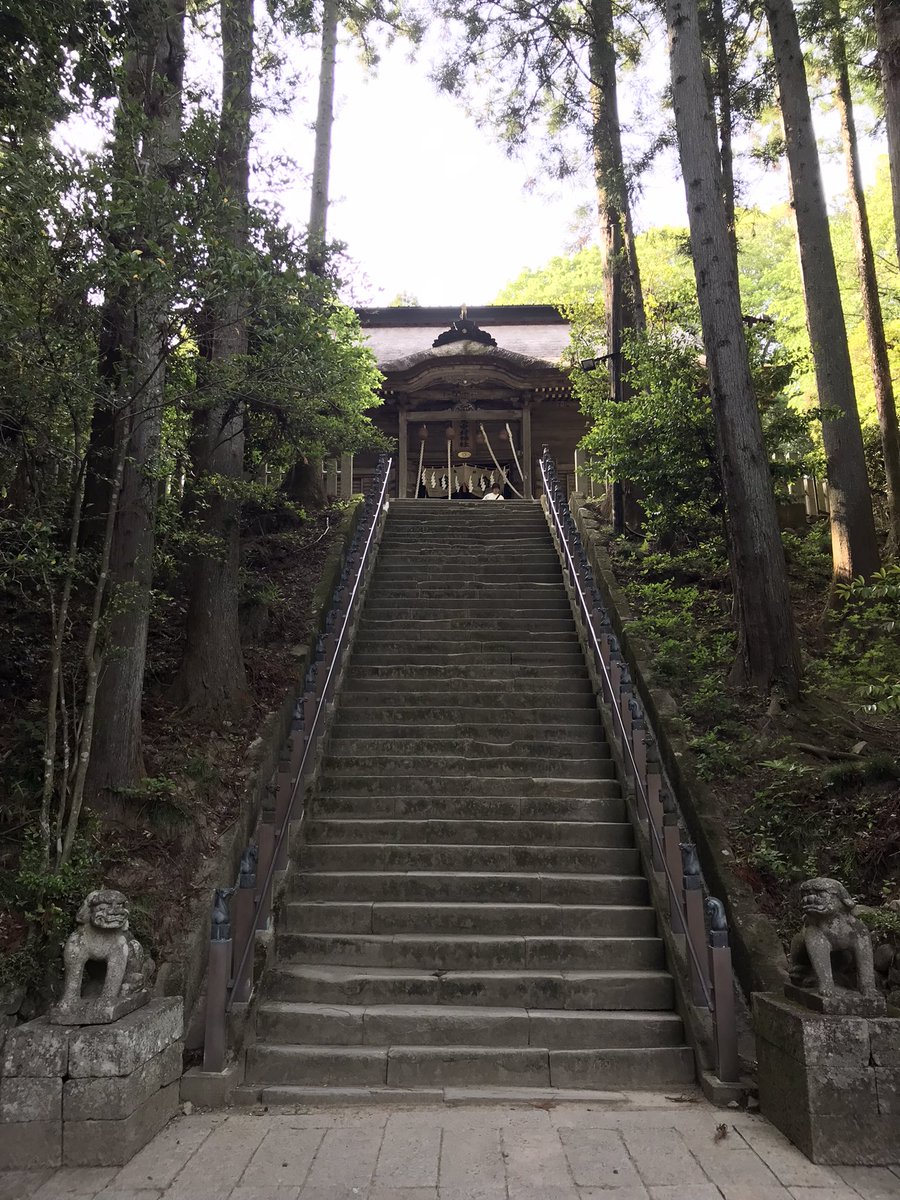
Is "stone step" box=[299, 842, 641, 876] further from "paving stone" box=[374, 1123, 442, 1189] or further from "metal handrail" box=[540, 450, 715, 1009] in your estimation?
"paving stone" box=[374, 1123, 442, 1189]

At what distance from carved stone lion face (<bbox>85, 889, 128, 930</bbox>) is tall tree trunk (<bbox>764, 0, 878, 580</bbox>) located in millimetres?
7504

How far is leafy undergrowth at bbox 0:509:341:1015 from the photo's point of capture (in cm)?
396

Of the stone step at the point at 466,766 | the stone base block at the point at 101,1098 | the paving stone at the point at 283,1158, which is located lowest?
the paving stone at the point at 283,1158

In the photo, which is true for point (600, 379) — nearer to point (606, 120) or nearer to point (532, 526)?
point (532, 526)

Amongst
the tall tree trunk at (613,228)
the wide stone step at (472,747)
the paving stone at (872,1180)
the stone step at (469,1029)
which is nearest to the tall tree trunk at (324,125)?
the tall tree trunk at (613,228)

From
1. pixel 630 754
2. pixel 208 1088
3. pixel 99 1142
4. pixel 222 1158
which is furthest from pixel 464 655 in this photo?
pixel 99 1142

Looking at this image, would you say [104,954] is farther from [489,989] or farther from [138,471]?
[138,471]

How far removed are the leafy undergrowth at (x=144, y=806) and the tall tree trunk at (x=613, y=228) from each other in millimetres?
7010

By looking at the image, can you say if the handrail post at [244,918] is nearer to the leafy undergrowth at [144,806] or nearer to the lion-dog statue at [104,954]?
the leafy undergrowth at [144,806]

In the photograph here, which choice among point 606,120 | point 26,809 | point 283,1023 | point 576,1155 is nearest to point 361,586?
point 26,809

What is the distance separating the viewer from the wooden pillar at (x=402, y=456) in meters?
15.6

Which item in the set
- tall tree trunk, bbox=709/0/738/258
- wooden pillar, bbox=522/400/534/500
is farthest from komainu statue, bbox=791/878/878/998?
wooden pillar, bbox=522/400/534/500

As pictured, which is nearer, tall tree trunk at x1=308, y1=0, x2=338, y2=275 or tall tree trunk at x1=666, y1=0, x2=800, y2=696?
tall tree trunk at x1=666, y1=0, x2=800, y2=696

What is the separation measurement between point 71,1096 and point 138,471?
12.5ft
